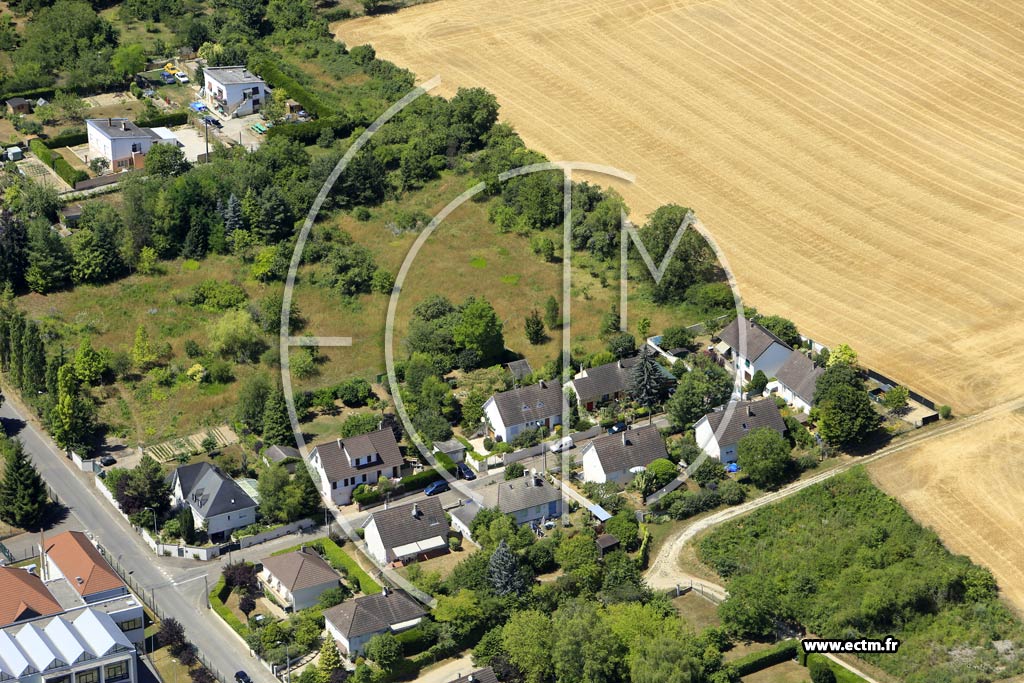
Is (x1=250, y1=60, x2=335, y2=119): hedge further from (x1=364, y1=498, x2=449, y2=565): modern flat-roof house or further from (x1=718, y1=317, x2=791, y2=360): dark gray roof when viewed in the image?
(x1=364, y1=498, x2=449, y2=565): modern flat-roof house

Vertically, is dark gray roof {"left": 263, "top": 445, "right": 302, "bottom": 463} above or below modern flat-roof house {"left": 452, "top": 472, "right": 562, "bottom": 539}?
below

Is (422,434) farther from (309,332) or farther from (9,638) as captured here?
(9,638)

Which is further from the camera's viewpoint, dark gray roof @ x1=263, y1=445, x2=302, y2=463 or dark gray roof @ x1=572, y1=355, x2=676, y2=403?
dark gray roof @ x1=572, y1=355, x2=676, y2=403

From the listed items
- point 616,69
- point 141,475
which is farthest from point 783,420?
point 616,69

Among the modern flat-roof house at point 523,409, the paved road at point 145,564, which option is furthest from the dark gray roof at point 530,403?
the paved road at point 145,564

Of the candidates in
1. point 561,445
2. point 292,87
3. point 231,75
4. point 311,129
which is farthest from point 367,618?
point 231,75

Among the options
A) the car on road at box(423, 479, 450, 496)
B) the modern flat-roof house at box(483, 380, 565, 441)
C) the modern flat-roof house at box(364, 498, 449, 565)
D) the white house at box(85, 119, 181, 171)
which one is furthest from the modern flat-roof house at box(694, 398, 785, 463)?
the white house at box(85, 119, 181, 171)

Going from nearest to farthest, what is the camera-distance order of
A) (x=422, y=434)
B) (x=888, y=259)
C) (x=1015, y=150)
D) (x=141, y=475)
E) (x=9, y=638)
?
1. (x=9, y=638)
2. (x=141, y=475)
3. (x=422, y=434)
4. (x=888, y=259)
5. (x=1015, y=150)
